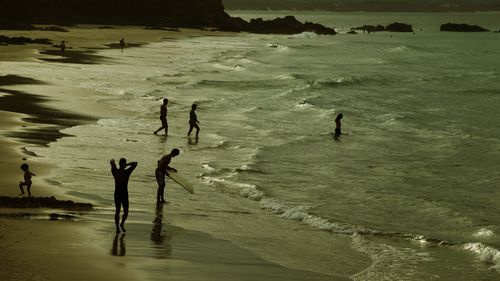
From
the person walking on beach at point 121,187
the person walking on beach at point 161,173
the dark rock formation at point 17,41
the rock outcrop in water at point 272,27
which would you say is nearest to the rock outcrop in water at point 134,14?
the rock outcrop in water at point 272,27

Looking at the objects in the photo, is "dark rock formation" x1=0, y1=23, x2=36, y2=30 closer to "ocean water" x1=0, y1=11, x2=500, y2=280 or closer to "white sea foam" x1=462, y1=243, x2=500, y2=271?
"ocean water" x1=0, y1=11, x2=500, y2=280

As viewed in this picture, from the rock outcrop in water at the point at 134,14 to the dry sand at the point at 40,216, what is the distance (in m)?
71.8

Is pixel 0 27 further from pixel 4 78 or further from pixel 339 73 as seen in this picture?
pixel 4 78

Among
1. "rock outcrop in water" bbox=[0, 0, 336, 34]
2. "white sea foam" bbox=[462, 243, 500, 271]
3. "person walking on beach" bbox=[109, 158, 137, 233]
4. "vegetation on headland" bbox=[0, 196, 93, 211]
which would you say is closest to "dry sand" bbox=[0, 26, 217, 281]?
"vegetation on headland" bbox=[0, 196, 93, 211]

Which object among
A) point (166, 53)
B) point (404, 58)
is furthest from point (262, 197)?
point (404, 58)

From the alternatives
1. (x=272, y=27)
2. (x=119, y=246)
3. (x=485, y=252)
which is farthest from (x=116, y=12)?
(x=119, y=246)

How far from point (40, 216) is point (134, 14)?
383 ft

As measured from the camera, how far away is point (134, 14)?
129875mm

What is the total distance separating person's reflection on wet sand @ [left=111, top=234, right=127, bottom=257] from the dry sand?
19cm

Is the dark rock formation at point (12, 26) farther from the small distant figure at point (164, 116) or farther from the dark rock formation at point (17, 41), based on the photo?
the small distant figure at point (164, 116)

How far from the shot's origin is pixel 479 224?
1845cm

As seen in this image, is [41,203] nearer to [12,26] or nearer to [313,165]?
[313,165]

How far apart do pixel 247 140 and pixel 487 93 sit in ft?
84.9

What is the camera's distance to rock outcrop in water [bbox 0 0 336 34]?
4567 inches
